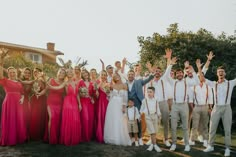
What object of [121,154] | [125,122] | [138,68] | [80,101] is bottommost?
[121,154]

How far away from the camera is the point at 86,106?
35.8 ft

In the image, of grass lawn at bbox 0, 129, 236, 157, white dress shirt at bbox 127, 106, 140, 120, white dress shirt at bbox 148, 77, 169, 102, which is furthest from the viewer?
white dress shirt at bbox 148, 77, 169, 102

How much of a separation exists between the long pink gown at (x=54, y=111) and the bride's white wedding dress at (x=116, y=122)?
153 cm

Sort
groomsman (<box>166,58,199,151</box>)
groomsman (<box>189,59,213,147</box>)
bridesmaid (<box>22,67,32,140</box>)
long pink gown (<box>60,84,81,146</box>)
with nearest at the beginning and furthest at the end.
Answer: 1. long pink gown (<box>60,84,81,146</box>)
2. groomsman (<box>166,58,199,151</box>)
3. bridesmaid (<box>22,67,32,140</box>)
4. groomsman (<box>189,59,213,147</box>)

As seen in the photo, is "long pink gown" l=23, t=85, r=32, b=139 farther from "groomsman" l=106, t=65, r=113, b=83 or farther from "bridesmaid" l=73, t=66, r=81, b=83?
"groomsman" l=106, t=65, r=113, b=83

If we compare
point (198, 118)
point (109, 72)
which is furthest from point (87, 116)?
point (198, 118)

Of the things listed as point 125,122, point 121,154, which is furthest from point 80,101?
point 121,154

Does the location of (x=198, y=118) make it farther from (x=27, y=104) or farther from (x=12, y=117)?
(x=12, y=117)

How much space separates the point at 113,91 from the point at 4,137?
356cm

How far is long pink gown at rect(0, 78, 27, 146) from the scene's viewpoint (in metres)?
9.95

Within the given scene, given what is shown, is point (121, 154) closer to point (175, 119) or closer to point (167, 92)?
point (175, 119)

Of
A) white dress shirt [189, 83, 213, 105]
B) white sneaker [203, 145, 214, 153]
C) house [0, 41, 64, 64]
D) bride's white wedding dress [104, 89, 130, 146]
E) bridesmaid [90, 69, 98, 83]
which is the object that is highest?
house [0, 41, 64, 64]

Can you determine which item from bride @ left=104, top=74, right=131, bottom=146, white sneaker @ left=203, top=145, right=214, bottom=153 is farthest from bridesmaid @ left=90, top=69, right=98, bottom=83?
white sneaker @ left=203, top=145, right=214, bottom=153

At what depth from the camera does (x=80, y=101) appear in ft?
35.6
